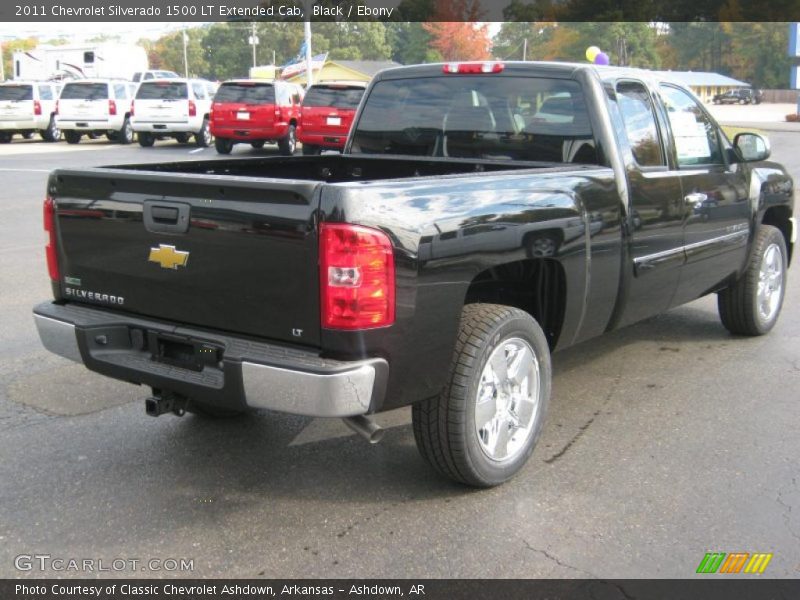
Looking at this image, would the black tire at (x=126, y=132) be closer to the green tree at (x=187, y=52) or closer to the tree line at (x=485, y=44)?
the tree line at (x=485, y=44)

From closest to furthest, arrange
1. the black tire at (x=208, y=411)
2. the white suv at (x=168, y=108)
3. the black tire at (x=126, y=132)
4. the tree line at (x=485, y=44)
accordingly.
Answer: the black tire at (x=208, y=411), the white suv at (x=168, y=108), the black tire at (x=126, y=132), the tree line at (x=485, y=44)

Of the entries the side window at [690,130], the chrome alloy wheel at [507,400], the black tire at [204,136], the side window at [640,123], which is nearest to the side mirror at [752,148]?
the side window at [690,130]

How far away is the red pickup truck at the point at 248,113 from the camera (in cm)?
2302

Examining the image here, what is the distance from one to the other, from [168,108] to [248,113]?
3651mm

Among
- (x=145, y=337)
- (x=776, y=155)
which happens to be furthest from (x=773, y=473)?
(x=776, y=155)

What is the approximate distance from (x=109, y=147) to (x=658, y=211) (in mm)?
24102

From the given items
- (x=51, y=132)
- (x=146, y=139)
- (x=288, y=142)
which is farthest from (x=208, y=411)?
(x=51, y=132)

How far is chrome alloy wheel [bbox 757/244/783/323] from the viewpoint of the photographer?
630 cm

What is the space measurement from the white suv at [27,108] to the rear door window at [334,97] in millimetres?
10208

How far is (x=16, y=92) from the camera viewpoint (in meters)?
27.7

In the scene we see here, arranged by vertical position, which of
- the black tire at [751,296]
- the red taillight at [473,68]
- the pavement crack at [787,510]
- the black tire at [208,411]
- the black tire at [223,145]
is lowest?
the pavement crack at [787,510]

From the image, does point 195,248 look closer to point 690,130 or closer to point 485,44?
point 690,130

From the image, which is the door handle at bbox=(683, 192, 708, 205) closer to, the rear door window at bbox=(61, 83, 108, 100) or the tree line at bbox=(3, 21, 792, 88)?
the rear door window at bbox=(61, 83, 108, 100)

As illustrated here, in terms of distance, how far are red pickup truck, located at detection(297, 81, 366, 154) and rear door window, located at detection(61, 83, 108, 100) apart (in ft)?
27.7
